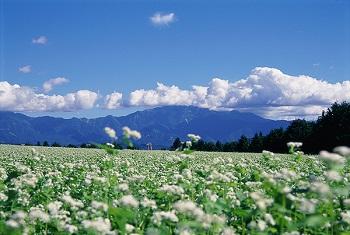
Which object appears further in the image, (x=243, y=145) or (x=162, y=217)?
(x=243, y=145)

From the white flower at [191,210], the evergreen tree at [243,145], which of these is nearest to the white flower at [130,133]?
the white flower at [191,210]

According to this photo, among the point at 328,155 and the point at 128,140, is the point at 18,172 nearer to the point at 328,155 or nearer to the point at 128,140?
the point at 128,140

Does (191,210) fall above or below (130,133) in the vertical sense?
below

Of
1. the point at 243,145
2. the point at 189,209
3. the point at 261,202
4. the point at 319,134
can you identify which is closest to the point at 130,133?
the point at 189,209

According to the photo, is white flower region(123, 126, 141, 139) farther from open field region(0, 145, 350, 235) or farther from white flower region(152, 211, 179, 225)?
white flower region(152, 211, 179, 225)

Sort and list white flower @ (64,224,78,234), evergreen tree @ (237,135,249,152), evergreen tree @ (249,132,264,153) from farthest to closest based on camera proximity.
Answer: evergreen tree @ (237,135,249,152) < evergreen tree @ (249,132,264,153) < white flower @ (64,224,78,234)

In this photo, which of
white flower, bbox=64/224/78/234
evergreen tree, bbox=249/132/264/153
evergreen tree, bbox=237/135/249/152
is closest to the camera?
white flower, bbox=64/224/78/234

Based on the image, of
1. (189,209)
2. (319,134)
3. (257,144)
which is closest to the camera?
(189,209)

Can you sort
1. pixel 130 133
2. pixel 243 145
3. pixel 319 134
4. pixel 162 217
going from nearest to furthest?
pixel 162 217 → pixel 130 133 → pixel 319 134 → pixel 243 145

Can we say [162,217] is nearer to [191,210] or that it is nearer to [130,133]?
[191,210]

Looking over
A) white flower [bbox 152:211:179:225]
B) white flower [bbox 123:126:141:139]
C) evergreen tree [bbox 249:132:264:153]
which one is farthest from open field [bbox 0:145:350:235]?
evergreen tree [bbox 249:132:264:153]

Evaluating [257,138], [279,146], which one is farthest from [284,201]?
[257,138]

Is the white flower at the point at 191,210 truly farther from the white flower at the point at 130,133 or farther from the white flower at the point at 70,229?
the white flower at the point at 130,133

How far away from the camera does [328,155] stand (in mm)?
5781
